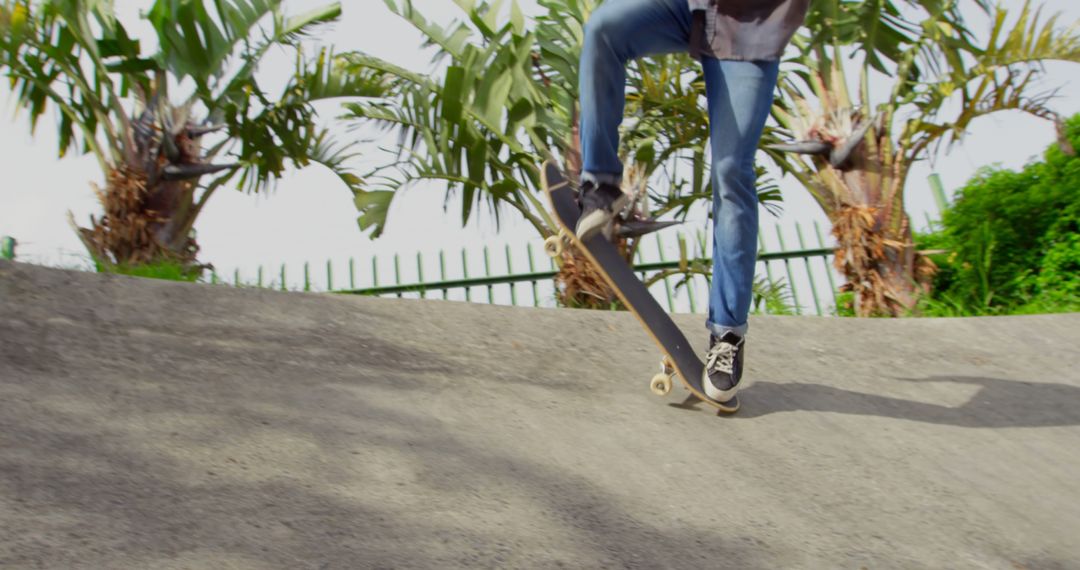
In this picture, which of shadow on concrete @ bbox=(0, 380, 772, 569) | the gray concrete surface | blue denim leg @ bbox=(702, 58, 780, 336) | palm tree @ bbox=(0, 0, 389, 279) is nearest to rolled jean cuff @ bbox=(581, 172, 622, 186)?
blue denim leg @ bbox=(702, 58, 780, 336)

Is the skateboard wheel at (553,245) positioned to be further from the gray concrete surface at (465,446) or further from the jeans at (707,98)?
the gray concrete surface at (465,446)

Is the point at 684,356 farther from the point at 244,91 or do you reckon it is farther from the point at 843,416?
the point at 244,91

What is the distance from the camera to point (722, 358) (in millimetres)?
3646

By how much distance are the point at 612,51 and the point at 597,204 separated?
20.3 inches

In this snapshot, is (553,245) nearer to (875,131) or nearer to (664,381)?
→ (664,381)

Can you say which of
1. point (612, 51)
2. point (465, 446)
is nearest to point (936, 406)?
point (612, 51)

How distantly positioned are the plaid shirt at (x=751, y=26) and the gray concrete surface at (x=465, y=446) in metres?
1.29

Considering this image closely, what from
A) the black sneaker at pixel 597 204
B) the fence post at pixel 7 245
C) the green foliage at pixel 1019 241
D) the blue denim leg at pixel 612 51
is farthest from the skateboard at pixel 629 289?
the fence post at pixel 7 245

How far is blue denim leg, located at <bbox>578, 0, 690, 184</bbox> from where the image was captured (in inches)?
131

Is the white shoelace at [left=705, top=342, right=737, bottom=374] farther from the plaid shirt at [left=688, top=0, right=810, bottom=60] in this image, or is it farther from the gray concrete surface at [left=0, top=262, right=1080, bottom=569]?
the plaid shirt at [left=688, top=0, right=810, bottom=60]

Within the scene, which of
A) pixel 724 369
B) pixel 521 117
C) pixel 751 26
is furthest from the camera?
pixel 521 117

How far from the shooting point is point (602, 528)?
259 cm

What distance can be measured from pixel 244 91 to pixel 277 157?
55cm

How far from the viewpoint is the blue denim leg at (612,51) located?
3336 mm
